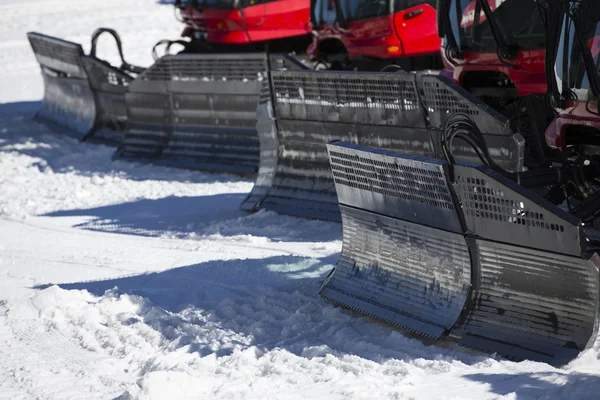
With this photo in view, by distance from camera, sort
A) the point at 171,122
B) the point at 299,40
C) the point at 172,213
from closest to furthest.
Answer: the point at 172,213, the point at 171,122, the point at 299,40

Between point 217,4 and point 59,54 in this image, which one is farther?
point 217,4

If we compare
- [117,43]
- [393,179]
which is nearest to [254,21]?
[117,43]

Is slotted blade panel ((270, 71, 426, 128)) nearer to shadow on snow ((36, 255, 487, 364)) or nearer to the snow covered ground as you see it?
the snow covered ground

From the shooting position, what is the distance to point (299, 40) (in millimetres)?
15953

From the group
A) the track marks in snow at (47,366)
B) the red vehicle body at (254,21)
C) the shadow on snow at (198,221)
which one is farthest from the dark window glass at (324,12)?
the track marks in snow at (47,366)

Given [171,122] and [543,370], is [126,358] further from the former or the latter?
[171,122]

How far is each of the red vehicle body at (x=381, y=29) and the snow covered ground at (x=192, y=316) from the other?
8.59 ft

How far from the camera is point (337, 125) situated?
8828mm

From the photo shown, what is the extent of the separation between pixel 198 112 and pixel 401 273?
642 cm

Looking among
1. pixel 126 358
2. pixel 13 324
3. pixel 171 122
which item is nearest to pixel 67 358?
pixel 126 358

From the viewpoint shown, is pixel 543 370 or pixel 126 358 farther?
pixel 126 358

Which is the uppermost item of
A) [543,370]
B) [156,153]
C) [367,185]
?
[367,185]

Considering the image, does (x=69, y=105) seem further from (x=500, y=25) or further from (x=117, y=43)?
(x=500, y=25)

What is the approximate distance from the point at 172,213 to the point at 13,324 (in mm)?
3576
